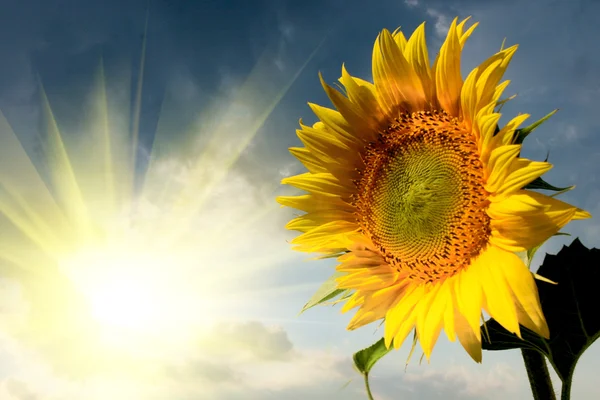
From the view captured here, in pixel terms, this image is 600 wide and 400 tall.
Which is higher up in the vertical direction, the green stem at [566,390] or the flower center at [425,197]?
the flower center at [425,197]

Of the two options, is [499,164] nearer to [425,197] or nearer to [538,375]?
[425,197]

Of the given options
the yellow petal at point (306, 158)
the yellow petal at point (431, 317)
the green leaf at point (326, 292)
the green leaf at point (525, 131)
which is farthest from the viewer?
the yellow petal at point (306, 158)

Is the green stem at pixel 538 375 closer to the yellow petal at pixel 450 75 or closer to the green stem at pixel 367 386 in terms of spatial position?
the green stem at pixel 367 386

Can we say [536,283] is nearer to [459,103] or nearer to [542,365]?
[542,365]

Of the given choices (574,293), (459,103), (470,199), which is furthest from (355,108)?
(574,293)

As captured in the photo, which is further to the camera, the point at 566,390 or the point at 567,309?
the point at 566,390

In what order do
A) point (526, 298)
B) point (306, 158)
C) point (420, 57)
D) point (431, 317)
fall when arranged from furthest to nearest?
point (306, 158) → point (420, 57) → point (431, 317) → point (526, 298)

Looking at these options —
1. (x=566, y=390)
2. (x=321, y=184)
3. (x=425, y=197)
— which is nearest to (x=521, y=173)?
(x=425, y=197)

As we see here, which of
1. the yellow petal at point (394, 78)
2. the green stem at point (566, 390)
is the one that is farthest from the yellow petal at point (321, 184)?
the green stem at point (566, 390)
